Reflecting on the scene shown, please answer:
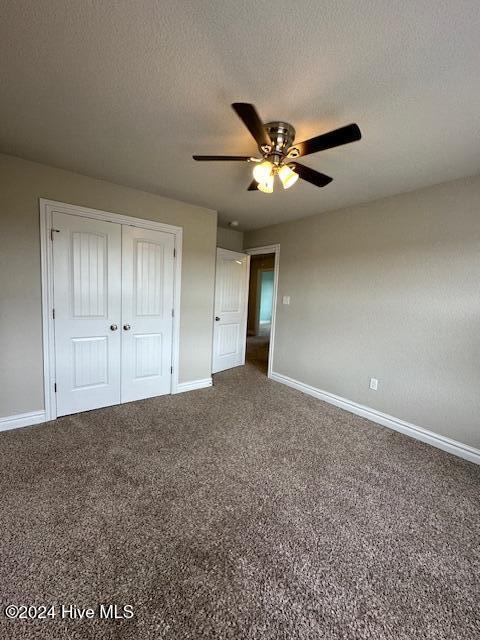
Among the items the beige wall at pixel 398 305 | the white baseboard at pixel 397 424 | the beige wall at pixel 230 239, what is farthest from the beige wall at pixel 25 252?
the white baseboard at pixel 397 424

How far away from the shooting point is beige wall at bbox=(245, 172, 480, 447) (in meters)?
2.35

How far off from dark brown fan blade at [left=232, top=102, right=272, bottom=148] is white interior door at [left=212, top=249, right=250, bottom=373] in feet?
9.04

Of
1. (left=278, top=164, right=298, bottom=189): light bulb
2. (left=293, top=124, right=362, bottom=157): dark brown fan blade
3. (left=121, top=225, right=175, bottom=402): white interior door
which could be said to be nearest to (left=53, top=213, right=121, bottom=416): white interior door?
(left=121, top=225, right=175, bottom=402): white interior door

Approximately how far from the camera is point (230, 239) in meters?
4.64

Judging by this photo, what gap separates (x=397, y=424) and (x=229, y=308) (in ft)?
9.12

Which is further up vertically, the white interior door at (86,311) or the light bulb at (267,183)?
the light bulb at (267,183)

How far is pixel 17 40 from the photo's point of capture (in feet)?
3.95

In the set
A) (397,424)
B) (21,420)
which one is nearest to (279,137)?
(397,424)

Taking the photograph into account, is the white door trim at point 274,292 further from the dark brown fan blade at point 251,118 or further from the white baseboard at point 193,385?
the dark brown fan blade at point 251,118

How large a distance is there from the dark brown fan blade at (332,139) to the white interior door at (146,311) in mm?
2009

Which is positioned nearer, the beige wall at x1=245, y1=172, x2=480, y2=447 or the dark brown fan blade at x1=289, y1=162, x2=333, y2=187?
the dark brown fan blade at x1=289, y1=162, x2=333, y2=187

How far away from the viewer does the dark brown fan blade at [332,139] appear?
50.4 inches

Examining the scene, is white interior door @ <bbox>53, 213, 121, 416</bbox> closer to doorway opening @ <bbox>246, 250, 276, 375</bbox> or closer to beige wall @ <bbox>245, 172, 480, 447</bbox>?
beige wall @ <bbox>245, 172, 480, 447</bbox>

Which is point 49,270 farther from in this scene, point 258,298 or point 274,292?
point 258,298
